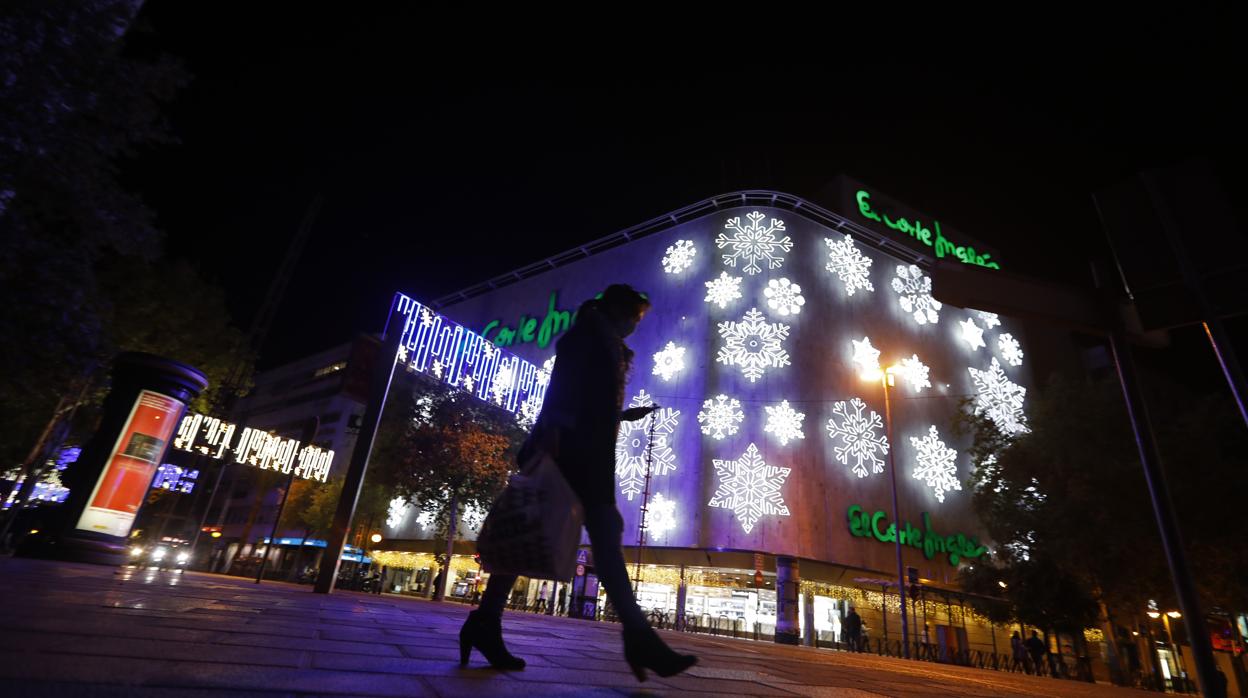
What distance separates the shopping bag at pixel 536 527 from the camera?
2.49 m

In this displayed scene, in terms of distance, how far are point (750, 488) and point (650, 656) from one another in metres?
24.7

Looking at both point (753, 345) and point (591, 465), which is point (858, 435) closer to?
point (753, 345)

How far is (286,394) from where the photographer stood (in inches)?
2778

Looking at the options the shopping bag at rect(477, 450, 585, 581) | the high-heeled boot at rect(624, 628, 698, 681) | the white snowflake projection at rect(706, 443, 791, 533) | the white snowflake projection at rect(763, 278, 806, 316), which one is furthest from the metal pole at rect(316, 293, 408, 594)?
the white snowflake projection at rect(763, 278, 806, 316)

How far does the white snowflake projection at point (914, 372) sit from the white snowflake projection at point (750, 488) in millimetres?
10480

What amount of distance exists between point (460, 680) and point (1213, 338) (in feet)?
16.4

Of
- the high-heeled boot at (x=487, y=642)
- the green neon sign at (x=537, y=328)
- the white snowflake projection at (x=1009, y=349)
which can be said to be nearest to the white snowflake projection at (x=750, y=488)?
the green neon sign at (x=537, y=328)

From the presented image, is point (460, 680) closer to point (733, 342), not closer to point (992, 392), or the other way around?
point (733, 342)

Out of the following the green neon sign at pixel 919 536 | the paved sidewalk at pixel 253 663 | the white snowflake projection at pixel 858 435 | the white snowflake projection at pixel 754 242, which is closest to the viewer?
the paved sidewalk at pixel 253 663

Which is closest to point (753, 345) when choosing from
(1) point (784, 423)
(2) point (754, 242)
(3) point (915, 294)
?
(1) point (784, 423)

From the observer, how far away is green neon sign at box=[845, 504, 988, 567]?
2706cm

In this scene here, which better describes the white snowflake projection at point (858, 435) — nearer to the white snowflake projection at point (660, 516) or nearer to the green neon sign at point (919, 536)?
the green neon sign at point (919, 536)

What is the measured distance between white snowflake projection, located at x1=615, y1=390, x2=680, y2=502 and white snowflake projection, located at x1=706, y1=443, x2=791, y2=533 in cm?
266

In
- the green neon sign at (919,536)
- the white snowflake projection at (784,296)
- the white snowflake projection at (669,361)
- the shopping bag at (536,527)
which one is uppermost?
the white snowflake projection at (784,296)
